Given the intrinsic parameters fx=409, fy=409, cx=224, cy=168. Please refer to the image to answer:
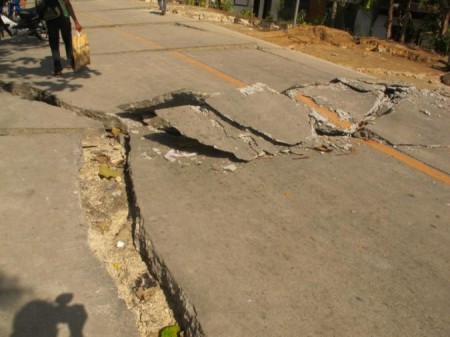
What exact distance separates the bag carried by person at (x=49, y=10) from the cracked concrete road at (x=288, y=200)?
972mm

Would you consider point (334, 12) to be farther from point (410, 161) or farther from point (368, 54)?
point (410, 161)

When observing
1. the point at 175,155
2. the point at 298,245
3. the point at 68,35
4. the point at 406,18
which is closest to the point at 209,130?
the point at 175,155

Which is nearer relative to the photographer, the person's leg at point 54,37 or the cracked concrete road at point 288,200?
the cracked concrete road at point 288,200

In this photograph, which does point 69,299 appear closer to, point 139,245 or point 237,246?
point 139,245

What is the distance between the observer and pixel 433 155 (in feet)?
15.5

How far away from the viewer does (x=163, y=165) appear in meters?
4.12

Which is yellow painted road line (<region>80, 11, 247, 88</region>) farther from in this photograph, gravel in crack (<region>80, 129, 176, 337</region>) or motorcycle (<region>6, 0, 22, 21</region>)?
gravel in crack (<region>80, 129, 176, 337</region>)

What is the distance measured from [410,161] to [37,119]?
439 cm

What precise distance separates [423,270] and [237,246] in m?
1.31

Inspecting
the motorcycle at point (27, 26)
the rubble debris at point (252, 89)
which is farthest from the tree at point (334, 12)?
the rubble debris at point (252, 89)

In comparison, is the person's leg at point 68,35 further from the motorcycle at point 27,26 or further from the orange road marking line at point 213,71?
the motorcycle at point 27,26

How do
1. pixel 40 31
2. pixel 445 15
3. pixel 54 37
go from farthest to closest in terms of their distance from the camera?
pixel 445 15
pixel 40 31
pixel 54 37

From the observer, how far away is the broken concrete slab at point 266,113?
15.0 feet

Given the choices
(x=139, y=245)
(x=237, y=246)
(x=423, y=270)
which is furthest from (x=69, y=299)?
(x=423, y=270)
